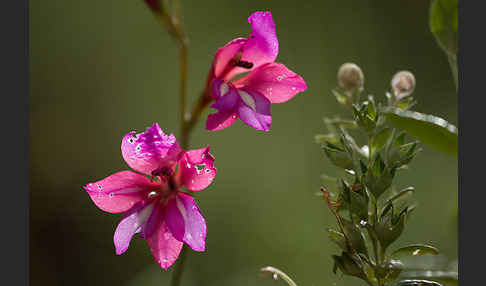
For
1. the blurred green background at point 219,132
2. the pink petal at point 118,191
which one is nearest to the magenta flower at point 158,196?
the pink petal at point 118,191

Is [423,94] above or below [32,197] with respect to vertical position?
above

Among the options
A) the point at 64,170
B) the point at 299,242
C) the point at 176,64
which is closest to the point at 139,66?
the point at 176,64

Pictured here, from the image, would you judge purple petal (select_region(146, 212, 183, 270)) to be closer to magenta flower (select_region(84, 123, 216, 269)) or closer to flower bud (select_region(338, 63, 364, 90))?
magenta flower (select_region(84, 123, 216, 269))

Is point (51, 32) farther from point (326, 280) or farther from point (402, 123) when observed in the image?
point (402, 123)

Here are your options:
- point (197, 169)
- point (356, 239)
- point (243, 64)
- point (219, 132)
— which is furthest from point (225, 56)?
point (219, 132)

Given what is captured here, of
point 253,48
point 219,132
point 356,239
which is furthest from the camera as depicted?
point 219,132

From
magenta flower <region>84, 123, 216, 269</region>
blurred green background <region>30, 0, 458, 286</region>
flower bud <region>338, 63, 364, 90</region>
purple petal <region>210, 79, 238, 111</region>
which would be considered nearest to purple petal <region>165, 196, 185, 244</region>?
magenta flower <region>84, 123, 216, 269</region>

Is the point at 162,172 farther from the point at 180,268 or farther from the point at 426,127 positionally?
the point at 426,127
